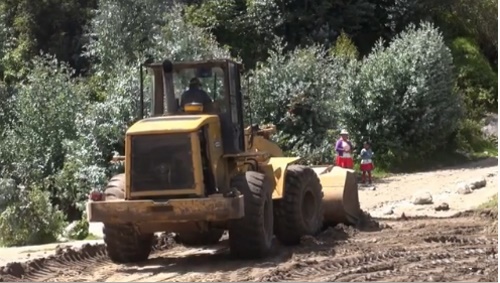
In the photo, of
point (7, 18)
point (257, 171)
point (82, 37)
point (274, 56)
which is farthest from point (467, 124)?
point (257, 171)

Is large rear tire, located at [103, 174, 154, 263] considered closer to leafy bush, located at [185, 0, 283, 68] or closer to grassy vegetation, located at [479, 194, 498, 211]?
grassy vegetation, located at [479, 194, 498, 211]

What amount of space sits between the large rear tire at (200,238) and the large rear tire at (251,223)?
1.84 meters

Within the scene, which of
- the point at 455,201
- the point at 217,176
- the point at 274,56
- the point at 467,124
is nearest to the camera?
the point at 217,176

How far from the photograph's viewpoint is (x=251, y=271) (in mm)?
12797

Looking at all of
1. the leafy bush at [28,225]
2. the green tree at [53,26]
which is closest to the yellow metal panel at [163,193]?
the leafy bush at [28,225]

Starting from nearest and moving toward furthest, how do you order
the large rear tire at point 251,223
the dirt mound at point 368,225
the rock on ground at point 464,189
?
the large rear tire at point 251,223
the dirt mound at point 368,225
the rock on ground at point 464,189

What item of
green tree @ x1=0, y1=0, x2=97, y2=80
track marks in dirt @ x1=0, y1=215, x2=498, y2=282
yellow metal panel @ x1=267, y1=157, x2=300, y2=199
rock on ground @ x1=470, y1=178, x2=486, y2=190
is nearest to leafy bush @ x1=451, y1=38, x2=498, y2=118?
rock on ground @ x1=470, y1=178, x2=486, y2=190

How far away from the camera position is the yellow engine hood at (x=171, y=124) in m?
13.5

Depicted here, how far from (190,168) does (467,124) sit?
74.2 feet

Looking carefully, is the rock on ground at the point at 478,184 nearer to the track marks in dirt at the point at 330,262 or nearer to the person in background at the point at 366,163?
the person in background at the point at 366,163

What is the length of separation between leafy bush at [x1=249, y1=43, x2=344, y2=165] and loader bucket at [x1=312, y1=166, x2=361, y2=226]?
37.5 feet

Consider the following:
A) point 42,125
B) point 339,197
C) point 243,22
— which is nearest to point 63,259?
point 339,197

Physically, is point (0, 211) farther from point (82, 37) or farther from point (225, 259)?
point (82, 37)

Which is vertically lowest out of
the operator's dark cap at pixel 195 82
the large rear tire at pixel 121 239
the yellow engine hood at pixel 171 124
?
the large rear tire at pixel 121 239
